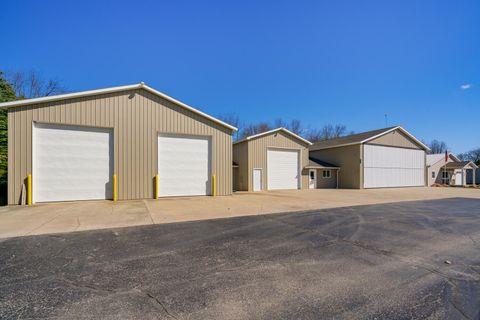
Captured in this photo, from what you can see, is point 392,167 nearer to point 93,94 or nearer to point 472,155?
point 93,94

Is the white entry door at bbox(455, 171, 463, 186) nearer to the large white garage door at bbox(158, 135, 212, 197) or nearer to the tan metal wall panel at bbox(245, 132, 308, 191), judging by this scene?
the tan metal wall panel at bbox(245, 132, 308, 191)

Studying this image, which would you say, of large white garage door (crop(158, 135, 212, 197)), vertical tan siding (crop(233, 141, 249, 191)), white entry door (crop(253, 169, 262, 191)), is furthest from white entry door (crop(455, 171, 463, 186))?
large white garage door (crop(158, 135, 212, 197))

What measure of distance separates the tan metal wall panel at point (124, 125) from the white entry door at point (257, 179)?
547 centimetres

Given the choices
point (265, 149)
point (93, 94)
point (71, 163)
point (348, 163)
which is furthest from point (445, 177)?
point (71, 163)

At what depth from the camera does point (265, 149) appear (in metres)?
19.2

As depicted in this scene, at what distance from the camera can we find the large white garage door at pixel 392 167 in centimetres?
2209

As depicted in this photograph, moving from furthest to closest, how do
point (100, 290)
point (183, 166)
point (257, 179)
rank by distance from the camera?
point (257, 179)
point (183, 166)
point (100, 290)

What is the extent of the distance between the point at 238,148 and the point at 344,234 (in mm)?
14594

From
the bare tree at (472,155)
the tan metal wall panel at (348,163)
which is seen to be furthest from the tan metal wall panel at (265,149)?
the bare tree at (472,155)

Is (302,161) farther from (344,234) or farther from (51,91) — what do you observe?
(51,91)

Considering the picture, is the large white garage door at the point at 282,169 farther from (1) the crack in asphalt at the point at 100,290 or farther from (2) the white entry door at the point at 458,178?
(2) the white entry door at the point at 458,178

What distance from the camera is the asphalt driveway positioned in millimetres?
2521

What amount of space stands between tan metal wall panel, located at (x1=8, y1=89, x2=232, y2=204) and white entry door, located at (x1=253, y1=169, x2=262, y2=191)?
5.47m

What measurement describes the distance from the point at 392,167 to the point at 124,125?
82.9 feet
